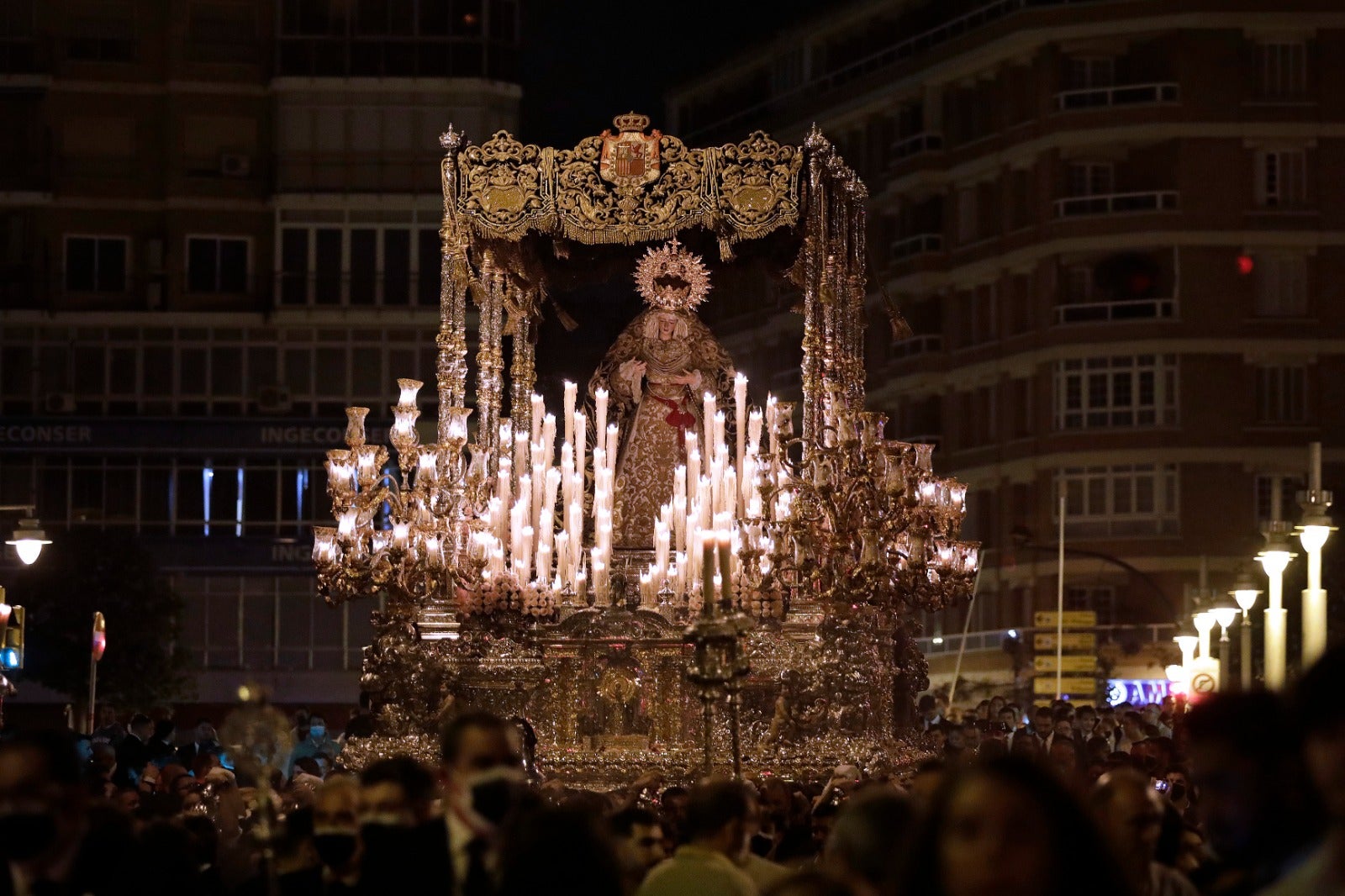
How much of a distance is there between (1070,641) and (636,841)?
37.8 metres

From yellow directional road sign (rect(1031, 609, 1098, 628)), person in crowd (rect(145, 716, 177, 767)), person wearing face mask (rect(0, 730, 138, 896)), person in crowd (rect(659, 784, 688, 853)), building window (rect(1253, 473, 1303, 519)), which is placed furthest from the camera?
building window (rect(1253, 473, 1303, 519))

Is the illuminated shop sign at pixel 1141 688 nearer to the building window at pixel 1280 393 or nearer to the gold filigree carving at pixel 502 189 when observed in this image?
the building window at pixel 1280 393

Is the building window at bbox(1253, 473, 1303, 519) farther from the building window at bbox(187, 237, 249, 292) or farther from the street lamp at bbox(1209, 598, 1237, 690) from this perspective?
the building window at bbox(187, 237, 249, 292)

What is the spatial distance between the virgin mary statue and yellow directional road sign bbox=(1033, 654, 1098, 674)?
20.7 meters

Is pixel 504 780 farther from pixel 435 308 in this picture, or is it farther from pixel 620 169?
pixel 435 308

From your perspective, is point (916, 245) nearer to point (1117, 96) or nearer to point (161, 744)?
point (1117, 96)

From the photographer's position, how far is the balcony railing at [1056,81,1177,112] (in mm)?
53375

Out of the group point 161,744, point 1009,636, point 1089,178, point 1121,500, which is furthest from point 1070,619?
point 161,744

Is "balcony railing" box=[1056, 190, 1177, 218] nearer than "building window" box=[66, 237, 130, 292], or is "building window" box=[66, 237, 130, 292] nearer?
"balcony railing" box=[1056, 190, 1177, 218]

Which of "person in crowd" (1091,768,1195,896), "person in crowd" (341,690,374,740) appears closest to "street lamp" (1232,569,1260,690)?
"person in crowd" (341,690,374,740)

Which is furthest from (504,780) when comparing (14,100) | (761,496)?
(14,100)

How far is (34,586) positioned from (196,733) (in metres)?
23.0

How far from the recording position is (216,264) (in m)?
53.9

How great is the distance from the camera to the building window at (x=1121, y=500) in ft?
174
